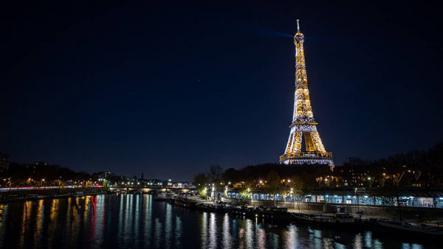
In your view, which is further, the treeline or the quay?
the treeline

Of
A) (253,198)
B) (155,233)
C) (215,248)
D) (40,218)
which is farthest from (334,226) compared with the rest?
(253,198)

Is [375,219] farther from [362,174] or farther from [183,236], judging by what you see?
[362,174]

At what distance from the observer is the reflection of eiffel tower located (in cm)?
8612

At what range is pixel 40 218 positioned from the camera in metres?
53.5

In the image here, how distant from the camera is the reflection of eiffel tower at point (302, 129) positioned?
8612 centimetres

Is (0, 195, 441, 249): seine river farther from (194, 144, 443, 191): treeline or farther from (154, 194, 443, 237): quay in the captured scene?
(194, 144, 443, 191): treeline

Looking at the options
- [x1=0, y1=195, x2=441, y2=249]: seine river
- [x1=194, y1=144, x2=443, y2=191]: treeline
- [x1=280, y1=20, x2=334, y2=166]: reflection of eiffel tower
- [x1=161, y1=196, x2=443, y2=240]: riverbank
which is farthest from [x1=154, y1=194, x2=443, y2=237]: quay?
[x1=280, y1=20, x2=334, y2=166]: reflection of eiffel tower

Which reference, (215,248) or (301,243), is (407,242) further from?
(215,248)

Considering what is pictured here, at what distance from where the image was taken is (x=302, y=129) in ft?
284

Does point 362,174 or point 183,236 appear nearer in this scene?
point 183,236

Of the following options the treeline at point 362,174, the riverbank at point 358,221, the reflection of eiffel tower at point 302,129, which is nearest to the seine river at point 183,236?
the riverbank at point 358,221

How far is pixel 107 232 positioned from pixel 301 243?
1947cm

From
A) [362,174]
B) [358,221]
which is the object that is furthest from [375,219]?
[362,174]

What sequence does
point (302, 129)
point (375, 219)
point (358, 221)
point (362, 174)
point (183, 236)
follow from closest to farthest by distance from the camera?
point (375, 219) < point (358, 221) < point (183, 236) < point (362, 174) < point (302, 129)
